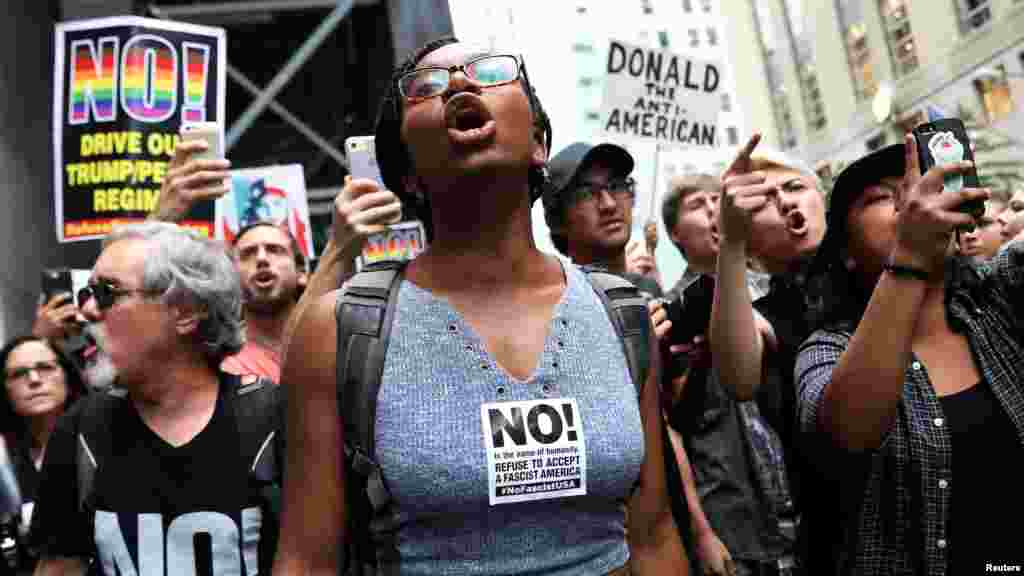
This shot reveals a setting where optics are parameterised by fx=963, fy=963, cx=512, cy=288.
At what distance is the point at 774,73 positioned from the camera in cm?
3728

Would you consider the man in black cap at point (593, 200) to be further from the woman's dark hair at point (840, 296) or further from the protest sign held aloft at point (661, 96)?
the protest sign held aloft at point (661, 96)

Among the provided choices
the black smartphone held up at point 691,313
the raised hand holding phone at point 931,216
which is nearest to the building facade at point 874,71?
the black smartphone held up at point 691,313

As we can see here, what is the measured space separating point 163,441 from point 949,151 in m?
1.89

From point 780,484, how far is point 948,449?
135cm

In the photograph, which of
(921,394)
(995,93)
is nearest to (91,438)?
(921,394)

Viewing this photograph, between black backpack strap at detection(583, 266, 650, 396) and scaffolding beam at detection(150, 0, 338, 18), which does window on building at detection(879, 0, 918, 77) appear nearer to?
scaffolding beam at detection(150, 0, 338, 18)

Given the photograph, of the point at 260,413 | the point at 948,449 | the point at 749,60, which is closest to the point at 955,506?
the point at 948,449

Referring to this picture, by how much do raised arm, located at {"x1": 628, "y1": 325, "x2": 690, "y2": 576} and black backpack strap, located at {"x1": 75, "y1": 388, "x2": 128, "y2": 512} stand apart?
132 centimetres

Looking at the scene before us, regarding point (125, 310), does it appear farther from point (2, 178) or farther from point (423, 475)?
point (2, 178)

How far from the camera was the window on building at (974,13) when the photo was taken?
20.6 meters

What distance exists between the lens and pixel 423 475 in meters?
1.50

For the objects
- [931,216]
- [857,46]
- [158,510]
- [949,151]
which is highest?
[857,46]

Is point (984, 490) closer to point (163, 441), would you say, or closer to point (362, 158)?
point (362, 158)

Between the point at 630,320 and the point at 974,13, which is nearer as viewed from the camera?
the point at 630,320
